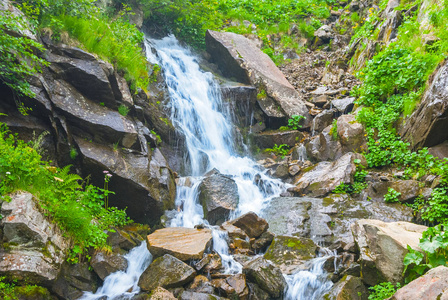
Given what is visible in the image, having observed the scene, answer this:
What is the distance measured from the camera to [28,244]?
434 centimetres

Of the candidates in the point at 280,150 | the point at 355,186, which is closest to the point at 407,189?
the point at 355,186

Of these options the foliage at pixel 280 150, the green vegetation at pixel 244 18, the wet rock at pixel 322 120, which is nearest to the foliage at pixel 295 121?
the wet rock at pixel 322 120

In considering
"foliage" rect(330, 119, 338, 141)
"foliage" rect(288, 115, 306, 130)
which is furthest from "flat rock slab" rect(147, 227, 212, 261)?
"foliage" rect(288, 115, 306, 130)

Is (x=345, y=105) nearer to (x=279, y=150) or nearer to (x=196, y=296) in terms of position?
(x=279, y=150)

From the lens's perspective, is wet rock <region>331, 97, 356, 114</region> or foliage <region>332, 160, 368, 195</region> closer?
foliage <region>332, 160, 368, 195</region>

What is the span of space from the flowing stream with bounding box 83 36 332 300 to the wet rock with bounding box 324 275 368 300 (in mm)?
399

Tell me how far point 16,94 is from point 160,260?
4225 millimetres

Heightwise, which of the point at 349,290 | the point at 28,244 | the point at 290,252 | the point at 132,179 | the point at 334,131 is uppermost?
the point at 334,131

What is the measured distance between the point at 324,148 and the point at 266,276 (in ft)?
18.8

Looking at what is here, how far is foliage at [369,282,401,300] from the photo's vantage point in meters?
4.01

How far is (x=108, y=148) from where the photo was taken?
723 centimetres

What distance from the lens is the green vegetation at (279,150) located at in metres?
11.0

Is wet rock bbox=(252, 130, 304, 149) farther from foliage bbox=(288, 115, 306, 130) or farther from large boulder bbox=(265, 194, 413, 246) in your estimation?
large boulder bbox=(265, 194, 413, 246)

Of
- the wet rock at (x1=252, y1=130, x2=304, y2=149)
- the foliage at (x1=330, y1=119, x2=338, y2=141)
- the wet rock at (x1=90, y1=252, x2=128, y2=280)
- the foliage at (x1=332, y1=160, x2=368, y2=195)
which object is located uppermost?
the wet rock at (x1=252, y1=130, x2=304, y2=149)
